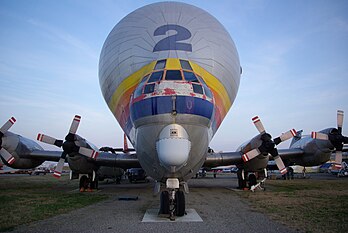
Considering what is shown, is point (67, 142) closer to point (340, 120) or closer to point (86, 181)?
point (86, 181)

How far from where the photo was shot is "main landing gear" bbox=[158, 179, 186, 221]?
6949mm

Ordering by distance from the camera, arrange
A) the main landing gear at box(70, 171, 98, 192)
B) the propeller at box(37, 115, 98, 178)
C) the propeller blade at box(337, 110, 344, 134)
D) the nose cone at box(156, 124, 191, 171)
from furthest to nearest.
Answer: the main landing gear at box(70, 171, 98, 192) < the propeller blade at box(337, 110, 344, 134) < the propeller at box(37, 115, 98, 178) < the nose cone at box(156, 124, 191, 171)

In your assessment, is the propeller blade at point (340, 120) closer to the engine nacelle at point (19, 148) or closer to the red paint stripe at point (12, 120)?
the red paint stripe at point (12, 120)

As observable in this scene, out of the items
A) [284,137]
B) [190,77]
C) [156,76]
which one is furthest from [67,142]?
[284,137]

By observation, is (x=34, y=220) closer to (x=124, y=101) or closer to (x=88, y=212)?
(x=88, y=212)

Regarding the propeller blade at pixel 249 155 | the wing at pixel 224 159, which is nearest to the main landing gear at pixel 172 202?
the propeller blade at pixel 249 155

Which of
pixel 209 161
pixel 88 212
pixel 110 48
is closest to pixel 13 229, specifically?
pixel 88 212

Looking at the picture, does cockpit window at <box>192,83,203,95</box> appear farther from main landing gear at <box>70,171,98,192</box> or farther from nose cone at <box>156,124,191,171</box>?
main landing gear at <box>70,171,98,192</box>

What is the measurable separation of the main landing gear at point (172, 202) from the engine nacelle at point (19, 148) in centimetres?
1031

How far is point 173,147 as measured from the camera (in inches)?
243

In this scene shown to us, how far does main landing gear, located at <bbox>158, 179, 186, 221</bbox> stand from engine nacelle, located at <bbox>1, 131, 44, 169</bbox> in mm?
10307

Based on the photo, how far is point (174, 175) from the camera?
6.84 metres

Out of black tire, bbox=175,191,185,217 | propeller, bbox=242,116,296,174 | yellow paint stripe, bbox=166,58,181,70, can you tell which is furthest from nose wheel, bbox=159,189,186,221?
propeller, bbox=242,116,296,174

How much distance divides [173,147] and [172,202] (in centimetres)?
201
